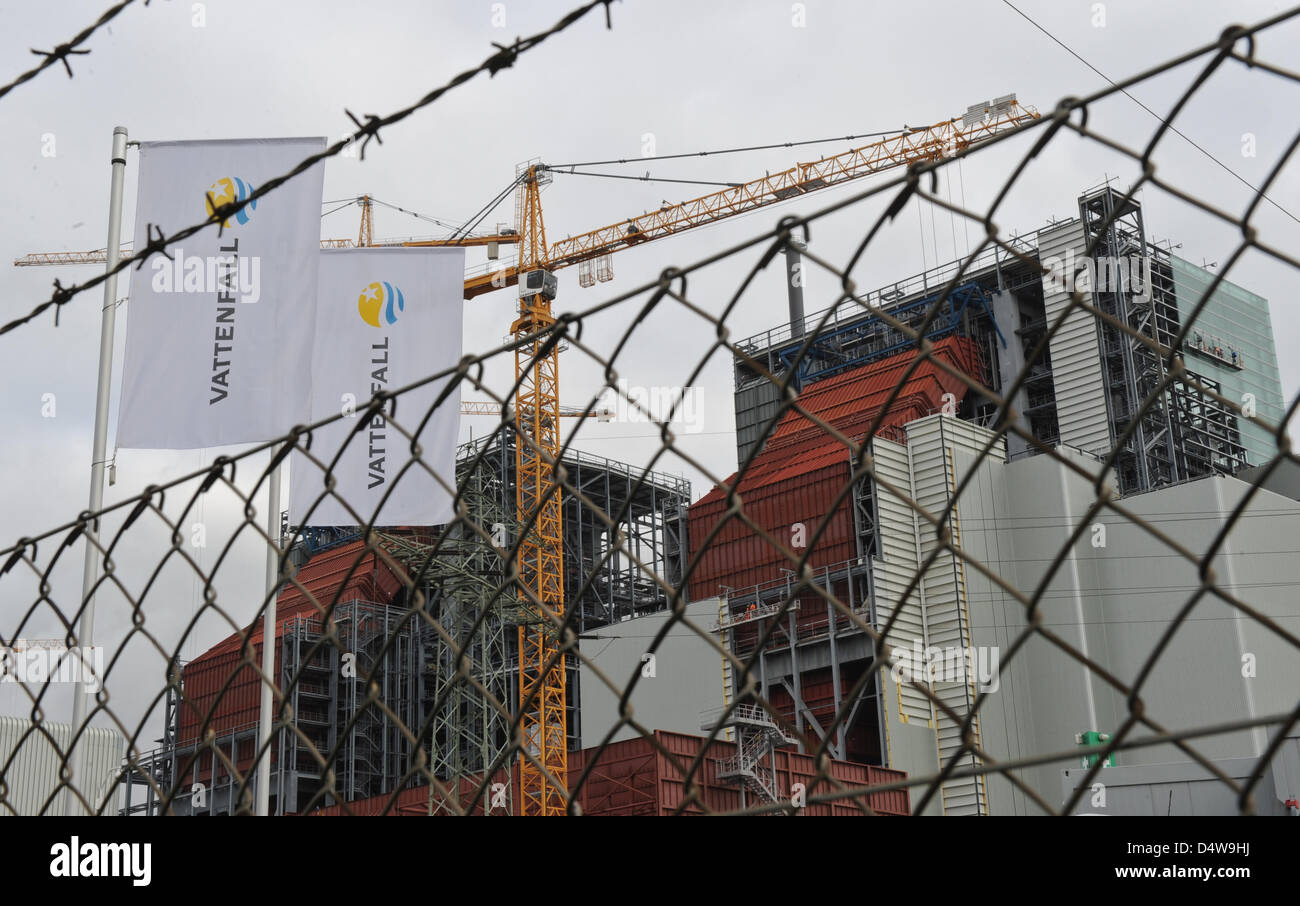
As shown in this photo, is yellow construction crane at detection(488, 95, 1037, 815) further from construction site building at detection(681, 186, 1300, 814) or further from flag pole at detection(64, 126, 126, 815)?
flag pole at detection(64, 126, 126, 815)

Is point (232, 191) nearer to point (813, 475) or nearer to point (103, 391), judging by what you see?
point (103, 391)

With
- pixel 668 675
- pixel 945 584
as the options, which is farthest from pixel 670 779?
pixel 668 675

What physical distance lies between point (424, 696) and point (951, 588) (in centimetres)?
2366

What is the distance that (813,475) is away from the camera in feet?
128

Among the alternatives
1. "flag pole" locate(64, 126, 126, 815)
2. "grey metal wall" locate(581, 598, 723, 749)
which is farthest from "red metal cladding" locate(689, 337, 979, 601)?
"flag pole" locate(64, 126, 126, 815)

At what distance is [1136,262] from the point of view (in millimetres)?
38094

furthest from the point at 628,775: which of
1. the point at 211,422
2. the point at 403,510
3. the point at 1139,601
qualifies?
the point at 211,422

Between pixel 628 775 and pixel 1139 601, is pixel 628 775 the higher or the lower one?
the lower one

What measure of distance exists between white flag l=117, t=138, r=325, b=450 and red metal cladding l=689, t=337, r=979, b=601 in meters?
26.5

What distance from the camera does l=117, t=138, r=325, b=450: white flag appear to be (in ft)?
33.7
